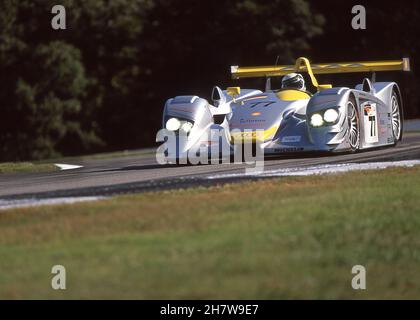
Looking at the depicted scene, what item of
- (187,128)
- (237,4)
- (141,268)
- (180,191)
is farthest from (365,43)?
(141,268)

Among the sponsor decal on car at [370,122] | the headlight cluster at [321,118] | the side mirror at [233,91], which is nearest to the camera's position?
the headlight cluster at [321,118]

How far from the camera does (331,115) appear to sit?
51.9 ft

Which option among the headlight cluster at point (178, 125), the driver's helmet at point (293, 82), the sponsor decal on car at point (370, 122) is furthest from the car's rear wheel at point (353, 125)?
the headlight cluster at point (178, 125)

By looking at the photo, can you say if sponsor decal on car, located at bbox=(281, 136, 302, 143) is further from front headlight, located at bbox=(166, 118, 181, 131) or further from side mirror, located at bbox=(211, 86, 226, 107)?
side mirror, located at bbox=(211, 86, 226, 107)

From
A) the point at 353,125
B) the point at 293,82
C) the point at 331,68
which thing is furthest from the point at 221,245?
the point at 331,68

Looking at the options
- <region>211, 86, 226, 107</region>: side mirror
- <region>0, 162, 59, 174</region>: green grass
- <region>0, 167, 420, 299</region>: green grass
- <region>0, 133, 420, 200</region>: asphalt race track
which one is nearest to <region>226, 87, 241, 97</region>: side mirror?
<region>211, 86, 226, 107</region>: side mirror

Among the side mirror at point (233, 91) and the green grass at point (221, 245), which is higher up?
the side mirror at point (233, 91)

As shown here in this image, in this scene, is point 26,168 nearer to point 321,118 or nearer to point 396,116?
point 321,118

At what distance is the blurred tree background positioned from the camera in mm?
40312

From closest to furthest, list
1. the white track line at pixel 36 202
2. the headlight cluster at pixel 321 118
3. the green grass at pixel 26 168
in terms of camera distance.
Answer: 1. the white track line at pixel 36 202
2. the headlight cluster at pixel 321 118
3. the green grass at pixel 26 168

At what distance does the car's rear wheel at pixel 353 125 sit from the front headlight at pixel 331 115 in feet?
1.66

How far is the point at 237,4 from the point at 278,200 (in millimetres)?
32153

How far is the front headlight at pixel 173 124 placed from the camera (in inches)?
638

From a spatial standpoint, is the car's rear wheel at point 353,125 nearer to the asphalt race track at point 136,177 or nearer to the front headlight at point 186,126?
the asphalt race track at point 136,177
